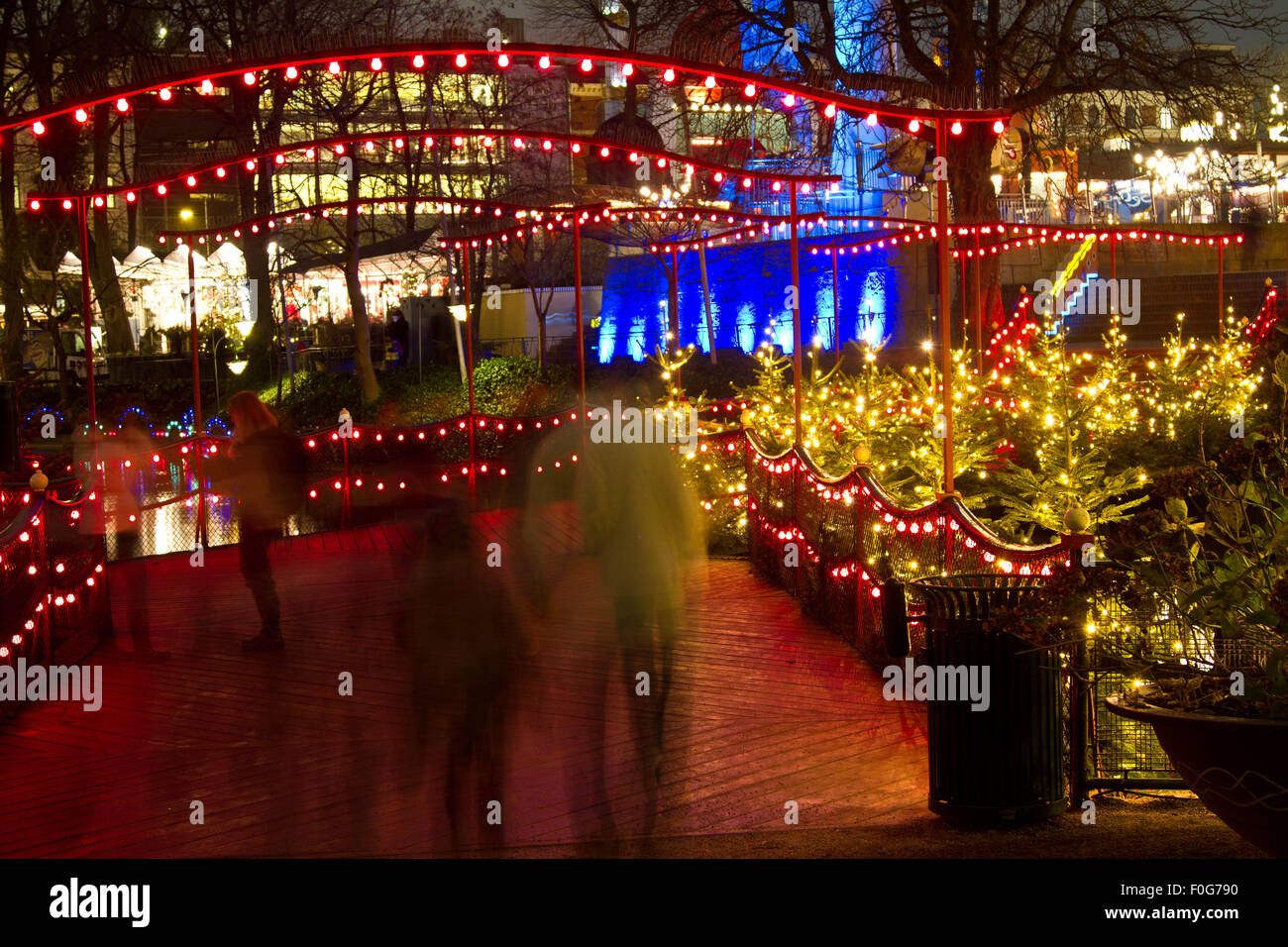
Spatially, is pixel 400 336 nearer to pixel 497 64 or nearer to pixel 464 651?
pixel 497 64

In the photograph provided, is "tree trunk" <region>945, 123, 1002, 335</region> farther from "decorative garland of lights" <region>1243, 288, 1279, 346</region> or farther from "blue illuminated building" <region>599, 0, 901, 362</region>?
"blue illuminated building" <region>599, 0, 901, 362</region>

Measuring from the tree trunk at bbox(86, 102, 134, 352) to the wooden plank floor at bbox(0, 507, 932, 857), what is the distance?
24528 mm

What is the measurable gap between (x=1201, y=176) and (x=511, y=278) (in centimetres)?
2255

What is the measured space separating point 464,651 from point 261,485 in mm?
3776

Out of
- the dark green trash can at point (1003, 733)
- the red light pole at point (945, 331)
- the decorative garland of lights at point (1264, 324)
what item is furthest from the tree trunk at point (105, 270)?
the dark green trash can at point (1003, 733)

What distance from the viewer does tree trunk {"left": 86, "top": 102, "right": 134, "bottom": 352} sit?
106ft

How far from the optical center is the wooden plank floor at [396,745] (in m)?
5.77

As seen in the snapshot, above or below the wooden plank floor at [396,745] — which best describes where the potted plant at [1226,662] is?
above

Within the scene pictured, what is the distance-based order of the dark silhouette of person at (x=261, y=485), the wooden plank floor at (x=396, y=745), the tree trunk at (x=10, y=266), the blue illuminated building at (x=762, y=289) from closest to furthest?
1. the wooden plank floor at (x=396, y=745)
2. the dark silhouette of person at (x=261, y=485)
3. the tree trunk at (x=10, y=266)
4. the blue illuminated building at (x=762, y=289)

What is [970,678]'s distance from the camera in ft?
18.1

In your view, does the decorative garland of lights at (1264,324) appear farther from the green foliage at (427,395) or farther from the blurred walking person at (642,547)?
the blurred walking person at (642,547)

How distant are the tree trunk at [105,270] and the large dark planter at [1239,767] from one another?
105ft
